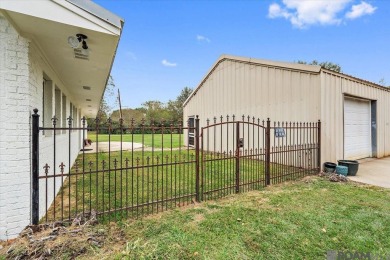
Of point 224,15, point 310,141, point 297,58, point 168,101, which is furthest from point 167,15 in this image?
point 168,101

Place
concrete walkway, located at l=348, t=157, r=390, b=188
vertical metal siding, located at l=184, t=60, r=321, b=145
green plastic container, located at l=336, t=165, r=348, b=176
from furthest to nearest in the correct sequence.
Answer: vertical metal siding, located at l=184, t=60, r=321, b=145 → green plastic container, located at l=336, t=165, r=348, b=176 → concrete walkway, located at l=348, t=157, r=390, b=188

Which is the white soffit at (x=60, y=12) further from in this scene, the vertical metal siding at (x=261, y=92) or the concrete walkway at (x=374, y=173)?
the concrete walkway at (x=374, y=173)

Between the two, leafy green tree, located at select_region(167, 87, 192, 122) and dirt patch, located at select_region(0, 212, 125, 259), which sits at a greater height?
leafy green tree, located at select_region(167, 87, 192, 122)

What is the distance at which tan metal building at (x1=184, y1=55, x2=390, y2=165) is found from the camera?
796 centimetres

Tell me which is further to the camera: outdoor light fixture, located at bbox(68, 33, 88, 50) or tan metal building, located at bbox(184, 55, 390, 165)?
tan metal building, located at bbox(184, 55, 390, 165)

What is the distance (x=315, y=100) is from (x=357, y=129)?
3687mm

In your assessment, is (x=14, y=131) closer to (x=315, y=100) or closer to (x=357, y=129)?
(x=315, y=100)

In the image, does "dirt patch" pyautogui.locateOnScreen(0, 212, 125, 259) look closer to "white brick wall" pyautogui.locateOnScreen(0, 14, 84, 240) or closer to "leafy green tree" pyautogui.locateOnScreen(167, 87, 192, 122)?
"white brick wall" pyautogui.locateOnScreen(0, 14, 84, 240)

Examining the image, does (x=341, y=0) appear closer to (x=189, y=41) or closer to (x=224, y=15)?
(x=224, y=15)

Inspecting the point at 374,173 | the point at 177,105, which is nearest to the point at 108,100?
the point at 177,105

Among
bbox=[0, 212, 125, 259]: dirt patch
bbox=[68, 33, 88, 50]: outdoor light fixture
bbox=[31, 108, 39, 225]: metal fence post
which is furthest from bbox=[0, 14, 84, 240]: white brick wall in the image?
bbox=[68, 33, 88, 50]: outdoor light fixture

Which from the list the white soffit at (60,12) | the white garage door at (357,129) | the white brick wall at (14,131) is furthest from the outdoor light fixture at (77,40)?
the white garage door at (357,129)

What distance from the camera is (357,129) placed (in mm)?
9805

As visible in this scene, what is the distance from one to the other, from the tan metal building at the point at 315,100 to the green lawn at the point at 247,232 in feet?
12.4
